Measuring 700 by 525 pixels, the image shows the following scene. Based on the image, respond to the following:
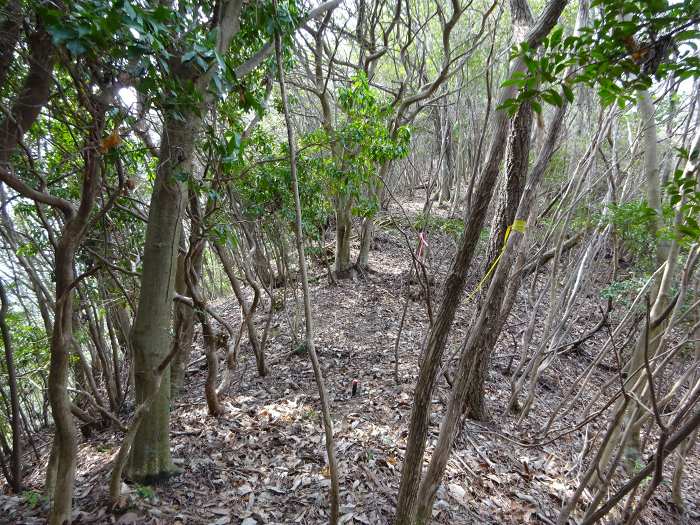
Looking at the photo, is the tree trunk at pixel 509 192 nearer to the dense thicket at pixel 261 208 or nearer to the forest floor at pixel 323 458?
the dense thicket at pixel 261 208

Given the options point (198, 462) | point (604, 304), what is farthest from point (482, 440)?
point (604, 304)

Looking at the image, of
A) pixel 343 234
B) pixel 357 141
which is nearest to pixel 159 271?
pixel 357 141

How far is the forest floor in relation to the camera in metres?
2.89

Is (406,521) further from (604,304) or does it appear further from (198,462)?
(604,304)

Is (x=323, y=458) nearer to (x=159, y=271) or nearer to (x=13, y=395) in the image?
(x=159, y=271)

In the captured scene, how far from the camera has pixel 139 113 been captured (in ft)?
6.72

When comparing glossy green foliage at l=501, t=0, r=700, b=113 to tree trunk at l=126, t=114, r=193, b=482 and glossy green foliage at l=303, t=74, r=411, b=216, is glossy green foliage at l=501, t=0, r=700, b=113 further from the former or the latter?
glossy green foliage at l=303, t=74, r=411, b=216

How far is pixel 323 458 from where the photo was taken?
140 inches

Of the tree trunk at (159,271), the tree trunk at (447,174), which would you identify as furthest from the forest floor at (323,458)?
the tree trunk at (447,174)

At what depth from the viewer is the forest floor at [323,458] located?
9.48ft

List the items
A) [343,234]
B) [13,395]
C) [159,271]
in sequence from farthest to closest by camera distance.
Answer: [343,234] < [13,395] < [159,271]

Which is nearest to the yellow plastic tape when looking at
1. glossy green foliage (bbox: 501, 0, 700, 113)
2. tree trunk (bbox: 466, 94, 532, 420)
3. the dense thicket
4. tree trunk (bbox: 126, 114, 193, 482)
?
the dense thicket

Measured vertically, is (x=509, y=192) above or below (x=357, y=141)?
below

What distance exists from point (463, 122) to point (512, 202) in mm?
13898
